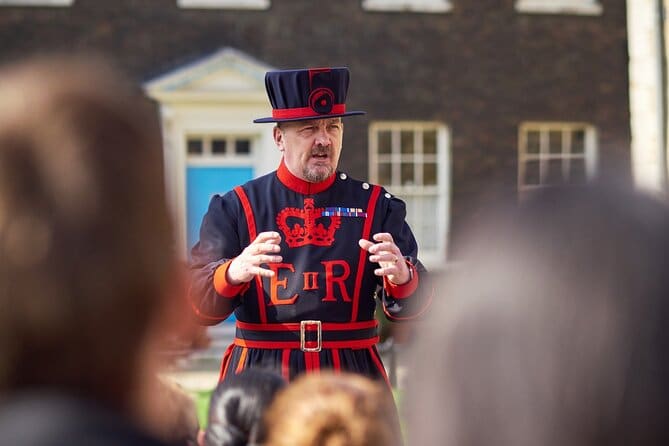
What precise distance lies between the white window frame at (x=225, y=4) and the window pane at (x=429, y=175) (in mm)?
2662

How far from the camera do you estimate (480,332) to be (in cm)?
120

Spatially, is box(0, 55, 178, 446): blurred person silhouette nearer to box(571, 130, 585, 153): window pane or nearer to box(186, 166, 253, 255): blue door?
box(186, 166, 253, 255): blue door

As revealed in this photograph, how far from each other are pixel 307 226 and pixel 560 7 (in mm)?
10000

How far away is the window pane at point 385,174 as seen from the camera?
12266mm

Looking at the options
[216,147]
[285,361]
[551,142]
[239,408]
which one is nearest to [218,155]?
[216,147]

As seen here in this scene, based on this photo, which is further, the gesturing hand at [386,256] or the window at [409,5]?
the window at [409,5]

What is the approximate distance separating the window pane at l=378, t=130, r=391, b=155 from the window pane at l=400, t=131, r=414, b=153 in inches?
6.1

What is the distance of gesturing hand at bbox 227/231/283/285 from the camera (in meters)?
2.80

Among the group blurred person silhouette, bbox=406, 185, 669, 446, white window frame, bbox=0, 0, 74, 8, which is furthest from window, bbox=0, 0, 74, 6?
blurred person silhouette, bbox=406, 185, 669, 446

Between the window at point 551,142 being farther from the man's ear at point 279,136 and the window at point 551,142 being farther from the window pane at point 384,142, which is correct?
the man's ear at point 279,136

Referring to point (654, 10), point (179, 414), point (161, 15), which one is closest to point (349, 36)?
point (161, 15)

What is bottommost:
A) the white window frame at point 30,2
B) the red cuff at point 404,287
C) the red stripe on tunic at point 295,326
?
the red stripe on tunic at point 295,326

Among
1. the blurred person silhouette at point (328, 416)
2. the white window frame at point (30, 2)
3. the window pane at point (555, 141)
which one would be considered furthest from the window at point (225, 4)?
the blurred person silhouette at point (328, 416)

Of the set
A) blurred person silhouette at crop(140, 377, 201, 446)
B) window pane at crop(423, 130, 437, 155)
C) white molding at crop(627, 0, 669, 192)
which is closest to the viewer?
blurred person silhouette at crop(140, 377, 201, 446)
